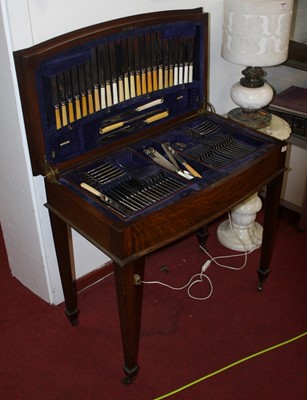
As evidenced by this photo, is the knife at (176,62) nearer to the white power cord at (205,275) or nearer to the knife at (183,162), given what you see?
the knife at (183,162)

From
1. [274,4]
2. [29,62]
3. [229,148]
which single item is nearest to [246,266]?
[229,148]

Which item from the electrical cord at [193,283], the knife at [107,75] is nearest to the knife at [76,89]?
the knife at [107,75]

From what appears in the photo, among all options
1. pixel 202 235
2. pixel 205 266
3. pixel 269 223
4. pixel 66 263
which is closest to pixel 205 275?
pixel 205 266

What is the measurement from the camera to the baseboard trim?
238cm

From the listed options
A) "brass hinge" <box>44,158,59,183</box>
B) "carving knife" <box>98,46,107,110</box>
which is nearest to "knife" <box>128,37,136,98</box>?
"carving knife" <box>98,46,107,110</box>

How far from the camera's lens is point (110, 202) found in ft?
5.51

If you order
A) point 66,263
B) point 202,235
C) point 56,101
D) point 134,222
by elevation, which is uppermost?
point 56,101

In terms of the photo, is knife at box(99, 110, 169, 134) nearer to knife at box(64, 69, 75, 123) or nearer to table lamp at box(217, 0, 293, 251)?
knife at box(64, 69, 75, 123)

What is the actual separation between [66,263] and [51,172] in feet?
1.39

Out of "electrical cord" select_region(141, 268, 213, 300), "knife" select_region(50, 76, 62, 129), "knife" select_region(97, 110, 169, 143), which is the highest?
"knife" select_region(50, 76, 62, 129)

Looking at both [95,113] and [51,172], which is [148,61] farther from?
[51,172]

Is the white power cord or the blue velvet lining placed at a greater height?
the blue velvet lining

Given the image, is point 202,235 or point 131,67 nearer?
point 131,67

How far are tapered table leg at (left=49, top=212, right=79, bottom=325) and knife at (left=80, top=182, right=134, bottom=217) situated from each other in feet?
→ 0.79
